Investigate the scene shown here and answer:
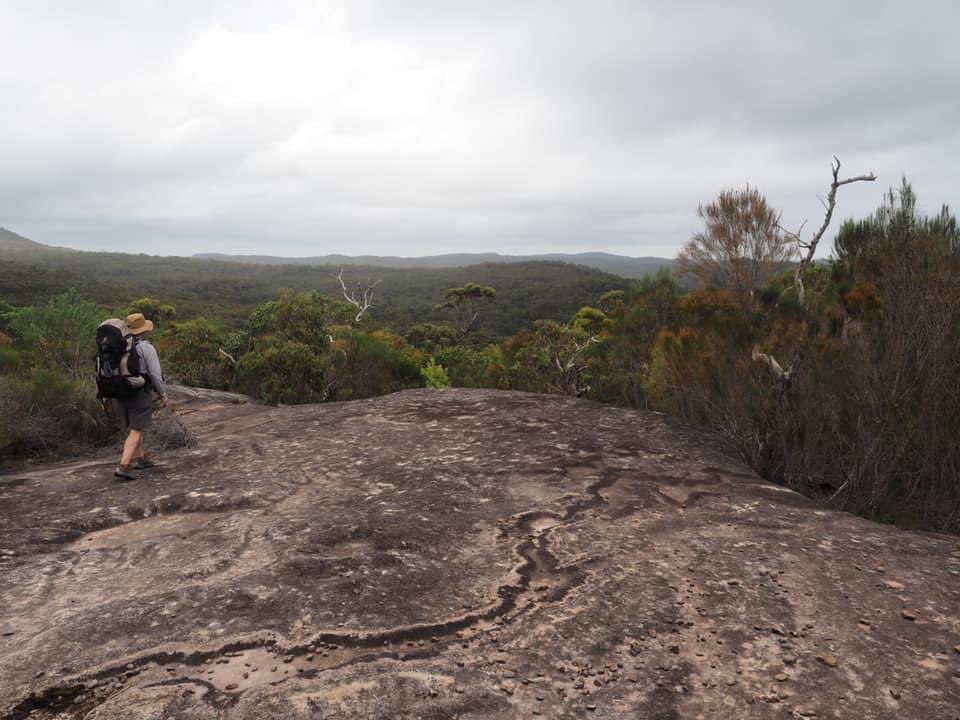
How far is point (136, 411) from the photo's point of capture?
6.01 meters

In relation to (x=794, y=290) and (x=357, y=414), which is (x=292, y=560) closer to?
(x=357, y=414)

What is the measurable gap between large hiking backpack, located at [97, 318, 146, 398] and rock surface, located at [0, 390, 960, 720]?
932mm

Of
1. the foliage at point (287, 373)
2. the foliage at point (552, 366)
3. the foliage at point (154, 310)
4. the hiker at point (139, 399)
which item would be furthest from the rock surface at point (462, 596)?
the foliage at point (154, 310)

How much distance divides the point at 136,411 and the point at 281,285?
88.2 m

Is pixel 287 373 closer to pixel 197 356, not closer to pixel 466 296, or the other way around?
pixel 197 356

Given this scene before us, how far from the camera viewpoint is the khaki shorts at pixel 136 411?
6008mm

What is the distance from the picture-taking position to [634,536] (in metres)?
4.57

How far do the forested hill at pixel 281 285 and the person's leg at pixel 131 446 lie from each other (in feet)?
71.8

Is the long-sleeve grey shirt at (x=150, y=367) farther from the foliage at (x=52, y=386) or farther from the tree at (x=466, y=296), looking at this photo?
the tree at (x=466, y=296)

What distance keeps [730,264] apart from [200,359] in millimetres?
21261

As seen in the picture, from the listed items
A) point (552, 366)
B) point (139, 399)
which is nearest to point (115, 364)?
point (139, 399)

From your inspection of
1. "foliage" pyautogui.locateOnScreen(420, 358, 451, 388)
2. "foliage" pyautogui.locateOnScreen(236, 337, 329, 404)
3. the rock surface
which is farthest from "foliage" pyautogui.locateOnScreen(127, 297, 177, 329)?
the rock surface

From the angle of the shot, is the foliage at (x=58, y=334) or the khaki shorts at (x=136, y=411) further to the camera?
the foliage at (x=58, y=334)

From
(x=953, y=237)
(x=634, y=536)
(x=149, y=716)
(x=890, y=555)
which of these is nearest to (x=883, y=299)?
(x=953, y=237)
